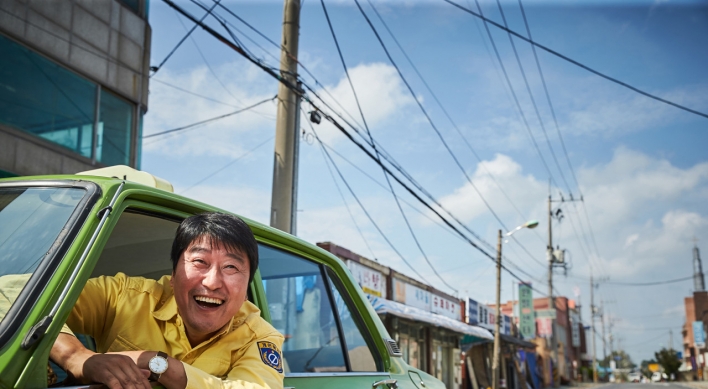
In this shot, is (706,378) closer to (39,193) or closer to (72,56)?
(72,56)

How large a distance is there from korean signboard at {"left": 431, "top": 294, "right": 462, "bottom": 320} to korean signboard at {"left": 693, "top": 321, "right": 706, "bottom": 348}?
68.4m

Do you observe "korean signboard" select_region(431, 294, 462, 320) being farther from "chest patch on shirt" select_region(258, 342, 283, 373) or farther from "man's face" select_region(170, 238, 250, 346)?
"man's face" select_region(170, 238, 250, 346)

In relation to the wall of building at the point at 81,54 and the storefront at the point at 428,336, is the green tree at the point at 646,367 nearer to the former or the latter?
the storefront at the point at 428,336

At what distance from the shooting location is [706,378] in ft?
245

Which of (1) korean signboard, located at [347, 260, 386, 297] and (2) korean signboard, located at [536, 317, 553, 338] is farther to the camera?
(2) korean signboard, located at [536, 317, 553, 338]

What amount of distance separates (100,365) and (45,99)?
1068 centimetres

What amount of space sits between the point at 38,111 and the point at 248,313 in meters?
10.2

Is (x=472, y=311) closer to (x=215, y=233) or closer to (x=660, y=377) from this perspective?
(x=215, y=233)

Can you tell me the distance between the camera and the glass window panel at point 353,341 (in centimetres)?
340

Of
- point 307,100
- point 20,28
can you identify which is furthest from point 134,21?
point 307,100

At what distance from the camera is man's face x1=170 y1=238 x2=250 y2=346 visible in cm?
200

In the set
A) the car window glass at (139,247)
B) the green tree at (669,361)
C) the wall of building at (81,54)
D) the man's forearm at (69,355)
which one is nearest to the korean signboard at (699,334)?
the green tree at (669,361)

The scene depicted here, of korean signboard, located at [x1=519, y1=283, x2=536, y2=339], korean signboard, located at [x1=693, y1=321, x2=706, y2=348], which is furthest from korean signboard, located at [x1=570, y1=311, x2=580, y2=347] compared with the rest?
korean signboard, located at [x1=519, y1=283, x2=536, y2=339]

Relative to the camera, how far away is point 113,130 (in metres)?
12.6
